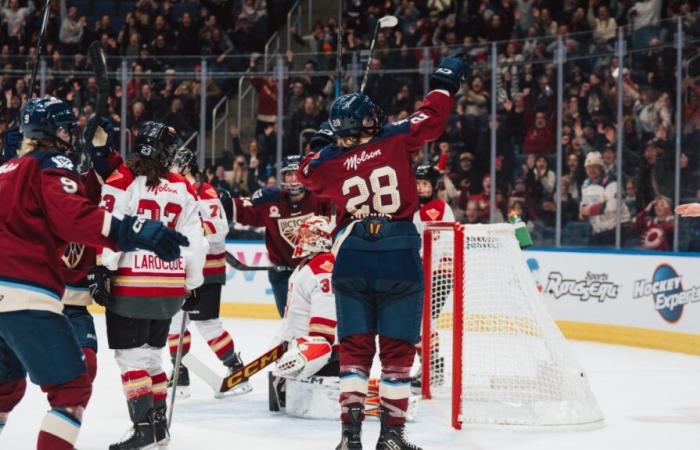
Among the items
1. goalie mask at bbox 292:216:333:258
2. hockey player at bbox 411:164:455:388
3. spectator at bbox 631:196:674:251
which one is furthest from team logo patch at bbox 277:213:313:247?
spectator at bbox 631:196:674:251

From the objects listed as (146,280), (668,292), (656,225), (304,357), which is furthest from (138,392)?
(656,225)

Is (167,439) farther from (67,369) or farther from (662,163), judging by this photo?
(662,163)

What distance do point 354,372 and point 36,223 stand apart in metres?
1.55

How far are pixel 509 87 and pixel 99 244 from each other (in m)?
7.13

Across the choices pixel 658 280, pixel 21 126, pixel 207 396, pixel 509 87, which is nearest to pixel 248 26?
pixel 509 87

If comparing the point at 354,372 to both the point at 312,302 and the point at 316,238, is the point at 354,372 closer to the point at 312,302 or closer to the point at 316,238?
the point at 312,302

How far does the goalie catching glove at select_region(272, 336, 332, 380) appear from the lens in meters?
5.09

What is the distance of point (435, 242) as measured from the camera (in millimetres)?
6055

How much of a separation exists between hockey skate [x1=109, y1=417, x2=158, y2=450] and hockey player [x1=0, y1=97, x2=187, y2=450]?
879 millimetres

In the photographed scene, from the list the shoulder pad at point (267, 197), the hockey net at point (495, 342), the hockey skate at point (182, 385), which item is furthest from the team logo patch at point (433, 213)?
the hockey skate at point (182, 385)

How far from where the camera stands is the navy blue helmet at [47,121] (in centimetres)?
358

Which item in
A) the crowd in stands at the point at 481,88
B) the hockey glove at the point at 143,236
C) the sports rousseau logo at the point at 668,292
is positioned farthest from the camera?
the crowd in stands at the point at 481,88

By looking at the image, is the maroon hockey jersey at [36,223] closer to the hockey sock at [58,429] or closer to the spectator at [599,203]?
the hockey sock at [58,429]

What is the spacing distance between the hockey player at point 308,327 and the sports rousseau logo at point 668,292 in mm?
3581
